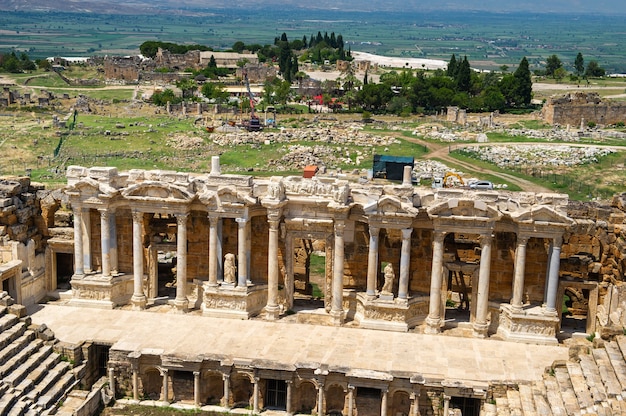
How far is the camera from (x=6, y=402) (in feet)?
78.4

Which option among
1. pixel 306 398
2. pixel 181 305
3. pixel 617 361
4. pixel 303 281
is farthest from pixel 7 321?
pixel 617 361

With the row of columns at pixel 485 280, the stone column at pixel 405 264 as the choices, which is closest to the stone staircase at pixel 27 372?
the stone column at pixel 405 264

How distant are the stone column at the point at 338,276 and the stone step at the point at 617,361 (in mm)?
8977

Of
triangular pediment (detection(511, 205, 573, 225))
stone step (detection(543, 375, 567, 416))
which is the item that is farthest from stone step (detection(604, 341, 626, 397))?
triangular pediment (detection(511, 205, 573, 225))

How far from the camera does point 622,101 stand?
325 ft

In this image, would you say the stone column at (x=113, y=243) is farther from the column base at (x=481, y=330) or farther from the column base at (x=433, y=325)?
the column base at (x=481, y=330)

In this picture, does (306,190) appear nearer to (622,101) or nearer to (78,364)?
(78,364)

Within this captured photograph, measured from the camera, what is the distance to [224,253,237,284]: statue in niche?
3077cm

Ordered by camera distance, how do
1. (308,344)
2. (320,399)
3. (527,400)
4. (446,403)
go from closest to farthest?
(527,400)
(446,403)
(320,399)
(308,344)

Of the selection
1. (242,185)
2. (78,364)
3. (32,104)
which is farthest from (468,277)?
(32,104)

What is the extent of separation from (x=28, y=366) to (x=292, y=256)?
9.84 metres

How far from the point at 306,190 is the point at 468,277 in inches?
297

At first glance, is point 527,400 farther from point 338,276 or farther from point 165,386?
point 165,386

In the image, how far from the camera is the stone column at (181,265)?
30.8 meters
